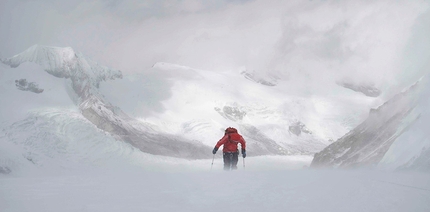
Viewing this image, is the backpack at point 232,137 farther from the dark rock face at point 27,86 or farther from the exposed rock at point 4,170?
the dark rock face at point 27,86

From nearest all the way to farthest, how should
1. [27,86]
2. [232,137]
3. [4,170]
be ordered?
[232,137] < [4,170] < [27,86]

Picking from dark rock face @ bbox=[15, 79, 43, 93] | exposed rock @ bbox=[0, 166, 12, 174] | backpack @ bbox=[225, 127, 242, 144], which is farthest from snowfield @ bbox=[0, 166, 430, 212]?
dark rock face @ bbox=[15, 79, 43, 93]

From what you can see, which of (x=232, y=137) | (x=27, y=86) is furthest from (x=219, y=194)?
(x=27, y=86)

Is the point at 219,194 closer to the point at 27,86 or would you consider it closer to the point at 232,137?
the point at 232,137

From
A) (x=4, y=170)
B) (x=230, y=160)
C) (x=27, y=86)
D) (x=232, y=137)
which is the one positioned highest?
(x=27, y=86)

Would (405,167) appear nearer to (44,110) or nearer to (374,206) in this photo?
(374,206)

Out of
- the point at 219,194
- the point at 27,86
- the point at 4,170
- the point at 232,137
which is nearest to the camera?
the point at 219,194

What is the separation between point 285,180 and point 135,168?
144964mm

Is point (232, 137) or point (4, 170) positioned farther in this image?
point (4, 170)

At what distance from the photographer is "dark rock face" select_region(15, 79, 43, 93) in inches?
7215

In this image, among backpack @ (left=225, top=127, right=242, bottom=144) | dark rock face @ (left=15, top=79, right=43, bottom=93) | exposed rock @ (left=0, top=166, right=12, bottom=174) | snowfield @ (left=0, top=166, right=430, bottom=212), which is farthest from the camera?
dark rock face @ (left=15, top=79, right=43, bottom=93)

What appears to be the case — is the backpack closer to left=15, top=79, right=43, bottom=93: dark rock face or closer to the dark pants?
the dark pants

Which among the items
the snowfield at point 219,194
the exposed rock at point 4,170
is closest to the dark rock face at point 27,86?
the exposed rock at point 4,170

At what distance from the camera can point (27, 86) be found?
18675cm
